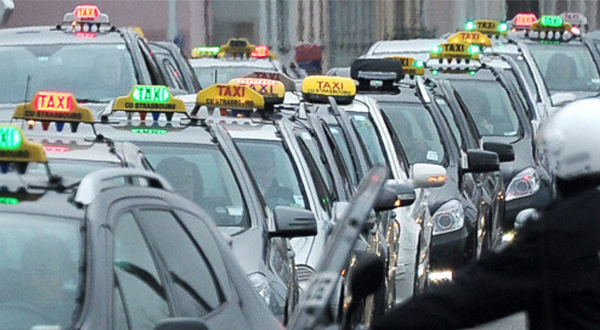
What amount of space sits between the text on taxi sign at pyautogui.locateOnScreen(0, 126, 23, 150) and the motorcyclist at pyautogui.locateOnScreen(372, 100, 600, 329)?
1.93m

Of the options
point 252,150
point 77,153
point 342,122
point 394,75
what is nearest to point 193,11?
point 394,75

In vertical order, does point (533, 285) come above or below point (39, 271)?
above

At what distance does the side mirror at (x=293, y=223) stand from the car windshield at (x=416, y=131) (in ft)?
21.2

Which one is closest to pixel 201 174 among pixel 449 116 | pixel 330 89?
pixel 330 89

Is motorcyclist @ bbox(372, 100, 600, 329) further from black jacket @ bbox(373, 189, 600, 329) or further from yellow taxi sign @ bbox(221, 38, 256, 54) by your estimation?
→ yellow taxi sign @ bbox(221, 38, 256, 54)

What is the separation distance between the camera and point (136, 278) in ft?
18.4

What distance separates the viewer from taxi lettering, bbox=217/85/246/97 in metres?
10.8

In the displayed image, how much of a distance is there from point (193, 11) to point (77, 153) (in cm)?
3436

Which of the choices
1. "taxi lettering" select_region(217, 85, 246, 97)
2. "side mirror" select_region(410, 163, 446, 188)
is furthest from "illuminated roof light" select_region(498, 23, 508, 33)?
"taxi lettering" select_region(217, 85, 246, 97)

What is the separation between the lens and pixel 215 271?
6082 millimetres

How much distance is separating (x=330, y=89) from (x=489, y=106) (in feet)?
16.0

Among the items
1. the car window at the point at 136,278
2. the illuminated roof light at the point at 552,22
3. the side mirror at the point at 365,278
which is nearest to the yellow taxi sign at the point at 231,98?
the car window at the point at 136,278

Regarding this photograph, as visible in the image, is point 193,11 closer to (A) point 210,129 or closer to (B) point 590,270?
(A) point 210,129

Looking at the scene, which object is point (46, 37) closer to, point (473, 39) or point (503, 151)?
point (503, 151)
